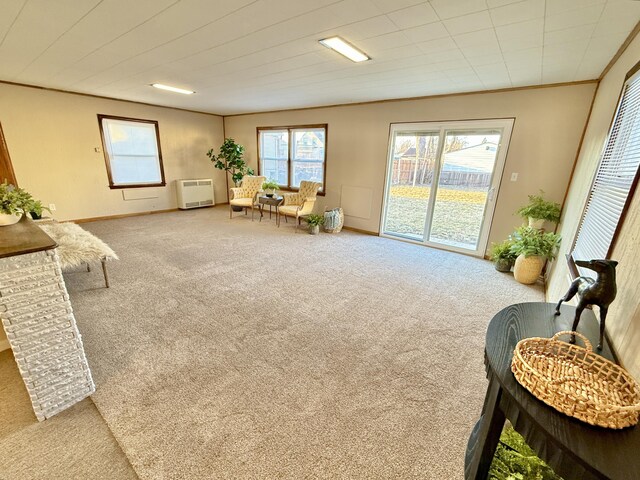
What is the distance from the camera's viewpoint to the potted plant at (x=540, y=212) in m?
3.25

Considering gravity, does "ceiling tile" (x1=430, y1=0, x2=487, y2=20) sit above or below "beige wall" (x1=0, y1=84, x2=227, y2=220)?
above

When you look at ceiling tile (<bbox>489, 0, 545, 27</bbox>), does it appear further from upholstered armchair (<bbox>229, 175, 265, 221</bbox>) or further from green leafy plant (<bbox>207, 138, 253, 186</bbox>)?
green leafy plant (<bbox>207, 138, 253, 186</bbox>)

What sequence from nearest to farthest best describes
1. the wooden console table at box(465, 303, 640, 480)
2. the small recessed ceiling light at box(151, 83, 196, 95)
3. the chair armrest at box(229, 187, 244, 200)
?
the wooden console table at box(465, 303, 640, 480), the small recessed ceiling light at box(151, 83, 196, 95), the chair armrest at box(229, 187, 244, 200)

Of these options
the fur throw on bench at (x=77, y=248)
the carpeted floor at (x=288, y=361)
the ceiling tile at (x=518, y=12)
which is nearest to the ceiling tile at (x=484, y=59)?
the ceiling tile at (x=518, y=12)

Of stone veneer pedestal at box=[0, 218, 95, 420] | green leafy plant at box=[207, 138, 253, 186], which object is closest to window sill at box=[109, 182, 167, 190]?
green leafy plant at box=[207, 138, 253, 186]

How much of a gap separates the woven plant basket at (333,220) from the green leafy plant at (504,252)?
2640 mm

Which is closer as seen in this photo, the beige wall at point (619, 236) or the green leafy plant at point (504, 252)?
the beige wall at point (619, 236)

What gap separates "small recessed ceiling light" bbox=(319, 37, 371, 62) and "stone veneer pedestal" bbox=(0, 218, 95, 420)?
244cm

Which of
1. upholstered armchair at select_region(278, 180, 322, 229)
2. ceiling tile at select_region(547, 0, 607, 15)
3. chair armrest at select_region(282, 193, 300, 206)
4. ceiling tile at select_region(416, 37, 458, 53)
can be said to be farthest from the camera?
chair armrest at select_region(282, 193, 300, 206)

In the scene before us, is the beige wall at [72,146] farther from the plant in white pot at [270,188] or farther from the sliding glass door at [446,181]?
the sliding glass door at [446,181]

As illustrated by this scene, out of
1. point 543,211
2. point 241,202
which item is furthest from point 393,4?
point 241,202

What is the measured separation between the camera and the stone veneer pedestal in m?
1.26

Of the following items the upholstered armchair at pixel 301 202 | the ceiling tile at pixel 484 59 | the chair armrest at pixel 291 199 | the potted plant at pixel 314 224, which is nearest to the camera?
the ceiling tile at pixel 484 59

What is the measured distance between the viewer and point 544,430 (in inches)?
24.7
